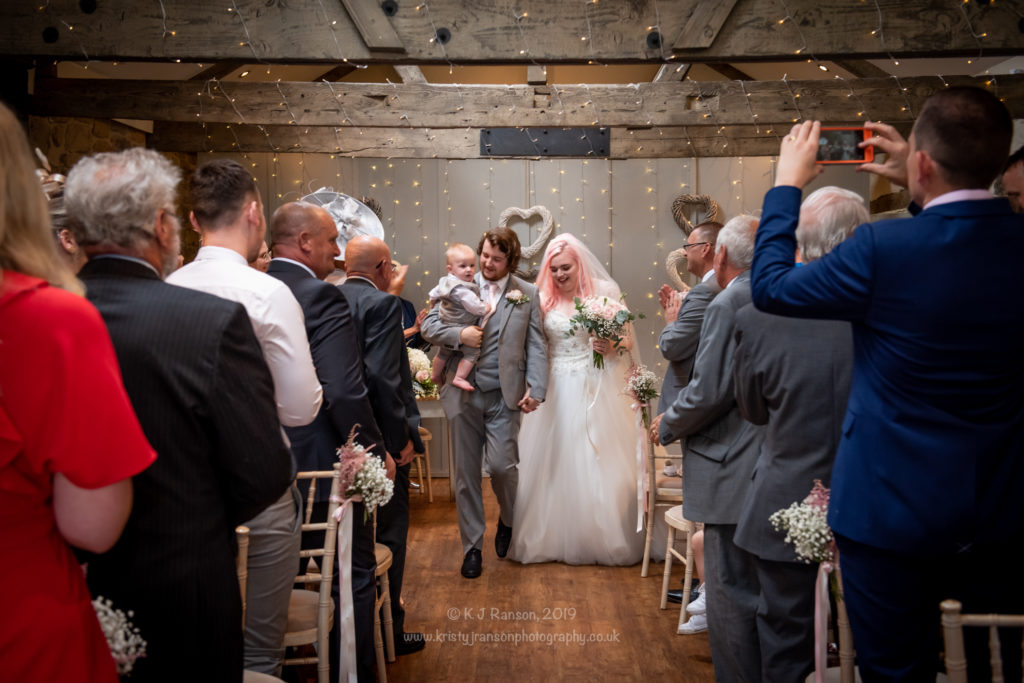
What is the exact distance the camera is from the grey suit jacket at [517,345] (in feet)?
16.0

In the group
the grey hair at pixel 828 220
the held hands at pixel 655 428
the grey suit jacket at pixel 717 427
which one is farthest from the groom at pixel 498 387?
the grey hair at pixel 828 220

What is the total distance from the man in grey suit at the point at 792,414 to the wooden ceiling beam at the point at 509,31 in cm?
277

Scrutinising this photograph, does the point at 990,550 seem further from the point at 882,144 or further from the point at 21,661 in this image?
the point at 21,661

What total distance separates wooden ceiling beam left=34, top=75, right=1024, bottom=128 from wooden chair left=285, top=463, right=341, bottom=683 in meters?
4.29

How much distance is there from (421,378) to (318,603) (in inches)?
150

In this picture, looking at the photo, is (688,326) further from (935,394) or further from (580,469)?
(935,394)

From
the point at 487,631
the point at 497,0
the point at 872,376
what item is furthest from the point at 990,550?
the point at 497,0

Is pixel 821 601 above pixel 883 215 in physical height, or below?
below

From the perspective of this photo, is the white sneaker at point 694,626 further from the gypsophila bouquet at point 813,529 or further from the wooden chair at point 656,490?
the gypsophila bouquet at point 813,529

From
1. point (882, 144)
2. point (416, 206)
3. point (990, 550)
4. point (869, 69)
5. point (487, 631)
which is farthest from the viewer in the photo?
point (416, 206)

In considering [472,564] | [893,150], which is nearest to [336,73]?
[472,564]

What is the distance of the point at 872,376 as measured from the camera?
5.59 feet

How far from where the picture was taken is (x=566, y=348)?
16.6ft

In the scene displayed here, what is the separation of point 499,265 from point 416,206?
2588mm
